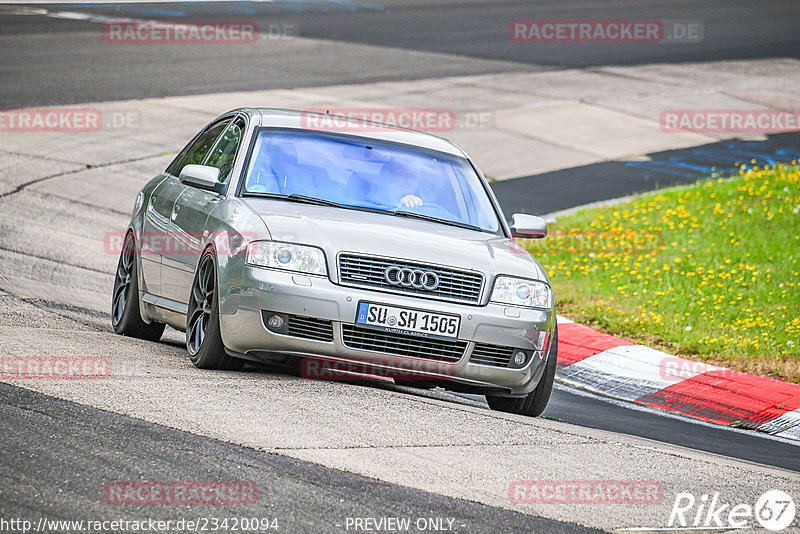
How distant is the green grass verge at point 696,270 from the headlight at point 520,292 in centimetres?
294

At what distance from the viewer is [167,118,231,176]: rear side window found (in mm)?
8766

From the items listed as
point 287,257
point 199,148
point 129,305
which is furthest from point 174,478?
point 199,148

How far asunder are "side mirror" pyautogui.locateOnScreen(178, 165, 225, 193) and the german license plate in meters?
1.43

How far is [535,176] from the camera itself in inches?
698

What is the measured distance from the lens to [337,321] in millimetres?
6816

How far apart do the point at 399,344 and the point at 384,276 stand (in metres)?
0.38

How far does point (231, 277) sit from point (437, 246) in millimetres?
1159

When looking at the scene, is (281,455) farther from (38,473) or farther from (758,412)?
(758,412)

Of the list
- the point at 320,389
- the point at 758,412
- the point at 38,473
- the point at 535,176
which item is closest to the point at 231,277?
the point at 320,389

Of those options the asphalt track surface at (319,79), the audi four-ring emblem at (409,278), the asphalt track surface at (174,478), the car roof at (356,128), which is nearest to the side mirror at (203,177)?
the car roof at (356,128)

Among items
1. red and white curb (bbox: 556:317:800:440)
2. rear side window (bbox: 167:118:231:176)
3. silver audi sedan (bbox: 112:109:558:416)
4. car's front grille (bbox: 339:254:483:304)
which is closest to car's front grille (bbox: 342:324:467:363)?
silver audi sedan (bbox: 112:109:558:416)

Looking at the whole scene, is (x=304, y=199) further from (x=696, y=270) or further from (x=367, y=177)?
(x=696, y=270)

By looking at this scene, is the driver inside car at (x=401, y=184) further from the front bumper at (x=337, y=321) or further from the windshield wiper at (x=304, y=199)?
the front bumper at (x=337, y=321)

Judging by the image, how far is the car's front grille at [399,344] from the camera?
6.88 m
